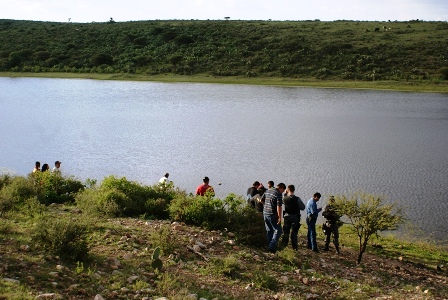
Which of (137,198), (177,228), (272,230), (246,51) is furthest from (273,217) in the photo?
(246,51)

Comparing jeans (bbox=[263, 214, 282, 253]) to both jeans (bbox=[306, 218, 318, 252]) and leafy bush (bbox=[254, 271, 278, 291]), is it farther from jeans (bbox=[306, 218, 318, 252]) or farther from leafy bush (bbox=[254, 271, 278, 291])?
leafy bush (bbox=[254, 271, 278, 291])

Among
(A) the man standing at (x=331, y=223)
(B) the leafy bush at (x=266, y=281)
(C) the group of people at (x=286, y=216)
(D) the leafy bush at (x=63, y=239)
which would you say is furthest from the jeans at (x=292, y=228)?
(D) the leafy bush at (x=63, y=239)

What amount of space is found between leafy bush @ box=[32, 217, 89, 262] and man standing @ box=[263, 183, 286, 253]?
4.25 m

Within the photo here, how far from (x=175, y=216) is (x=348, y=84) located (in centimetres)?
5118

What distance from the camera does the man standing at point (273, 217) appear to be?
37.3 feet

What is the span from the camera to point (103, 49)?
8244cm

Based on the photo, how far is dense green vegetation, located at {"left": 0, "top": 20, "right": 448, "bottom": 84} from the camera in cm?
6538

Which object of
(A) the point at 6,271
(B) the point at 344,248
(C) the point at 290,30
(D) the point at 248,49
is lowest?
(B) the point at 344,248

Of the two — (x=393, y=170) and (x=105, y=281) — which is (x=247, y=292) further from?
(x=393, y=170)

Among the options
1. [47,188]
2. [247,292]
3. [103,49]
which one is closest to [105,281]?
[247,292]

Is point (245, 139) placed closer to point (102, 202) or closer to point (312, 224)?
point (312, 224)

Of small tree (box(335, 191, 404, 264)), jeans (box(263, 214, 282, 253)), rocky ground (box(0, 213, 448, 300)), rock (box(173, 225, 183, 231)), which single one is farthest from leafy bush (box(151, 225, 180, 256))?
small tree (box(335, 191, 404, 264))

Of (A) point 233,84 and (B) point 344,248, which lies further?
(A) point 233,84

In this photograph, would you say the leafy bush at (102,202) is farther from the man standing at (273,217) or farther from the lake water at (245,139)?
the lake water at (245,139)
